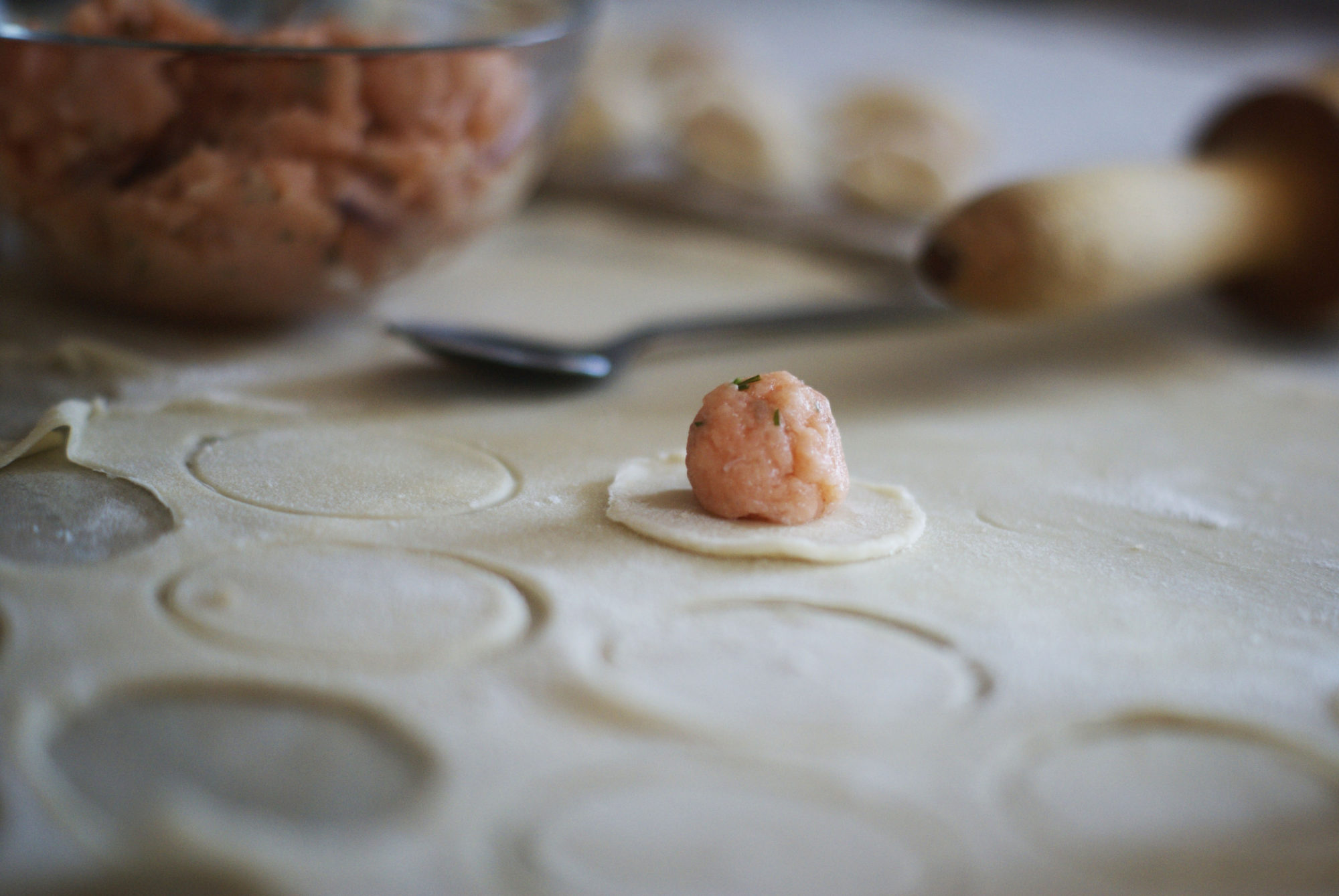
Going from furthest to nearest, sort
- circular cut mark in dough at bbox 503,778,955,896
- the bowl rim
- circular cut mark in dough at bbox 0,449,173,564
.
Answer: the bowl rim
circular cut mark in dough at bbox 0,449,173,564
circular cut mark in dough at bbox 503,778,955,896

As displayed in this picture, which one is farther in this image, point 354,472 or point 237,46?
point 237,46

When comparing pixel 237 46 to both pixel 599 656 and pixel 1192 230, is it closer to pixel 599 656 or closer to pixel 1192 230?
pixel 599 656

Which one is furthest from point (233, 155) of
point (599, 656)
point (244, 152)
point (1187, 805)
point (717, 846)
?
point (1187, 805)

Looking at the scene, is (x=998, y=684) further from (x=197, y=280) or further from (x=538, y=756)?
(x=197, y=280)

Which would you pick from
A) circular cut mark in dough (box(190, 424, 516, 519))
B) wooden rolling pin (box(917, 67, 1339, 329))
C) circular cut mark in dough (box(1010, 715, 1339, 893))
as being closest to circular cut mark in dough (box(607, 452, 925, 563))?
circular cut mark in dough (box(190, 424, 516, 519))

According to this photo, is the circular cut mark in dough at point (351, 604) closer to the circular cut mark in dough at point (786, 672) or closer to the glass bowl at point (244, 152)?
the circular cut mark in dough at point (786, 672)

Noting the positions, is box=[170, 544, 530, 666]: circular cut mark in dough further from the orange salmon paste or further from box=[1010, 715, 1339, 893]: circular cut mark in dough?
the orange salmon paste
